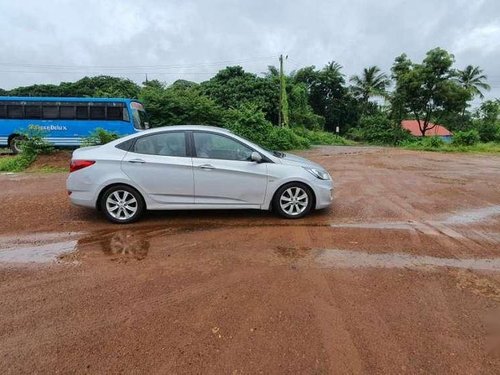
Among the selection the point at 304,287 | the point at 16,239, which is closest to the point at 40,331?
the point at 304,287

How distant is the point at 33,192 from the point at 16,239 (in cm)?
368

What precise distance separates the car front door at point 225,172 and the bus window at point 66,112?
634 inches

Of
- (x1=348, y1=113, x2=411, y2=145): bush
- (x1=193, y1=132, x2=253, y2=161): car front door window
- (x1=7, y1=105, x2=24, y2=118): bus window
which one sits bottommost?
(x1=193, y1=132, x2=253, y2=161): car front door window

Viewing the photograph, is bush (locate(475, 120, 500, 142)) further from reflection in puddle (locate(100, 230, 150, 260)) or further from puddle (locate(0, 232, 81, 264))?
puddle (locate(0, 232, 81, 264))

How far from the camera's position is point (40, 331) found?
3053 millimetres

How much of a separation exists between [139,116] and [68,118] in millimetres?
3507

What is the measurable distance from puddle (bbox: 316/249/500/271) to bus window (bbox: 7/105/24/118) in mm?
19698

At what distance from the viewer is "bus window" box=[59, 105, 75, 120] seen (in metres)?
19.5

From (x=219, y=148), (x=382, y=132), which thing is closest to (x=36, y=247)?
(x=219, y=148)

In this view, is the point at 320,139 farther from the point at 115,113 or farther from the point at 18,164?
the point at 18,164

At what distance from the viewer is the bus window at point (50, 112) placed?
63.8 ft

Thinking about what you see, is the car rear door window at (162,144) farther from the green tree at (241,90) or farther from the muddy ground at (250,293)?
the green tree at (241,90)

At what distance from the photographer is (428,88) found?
3484cm

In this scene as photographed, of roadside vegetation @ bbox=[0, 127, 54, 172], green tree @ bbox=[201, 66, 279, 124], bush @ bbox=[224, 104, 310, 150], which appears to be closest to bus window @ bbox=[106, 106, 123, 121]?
bush @ bbox=[224, 104, 310, 150]
